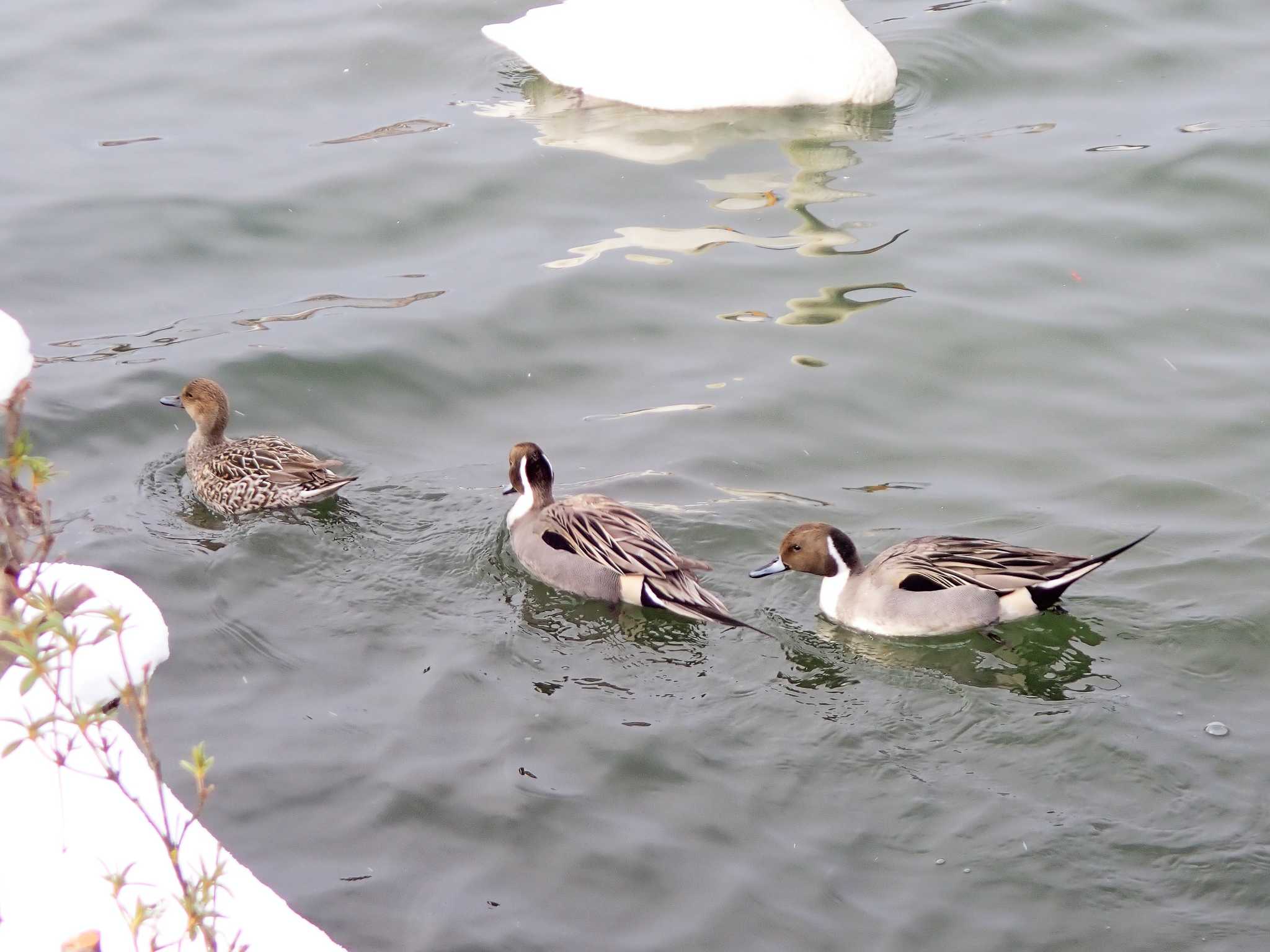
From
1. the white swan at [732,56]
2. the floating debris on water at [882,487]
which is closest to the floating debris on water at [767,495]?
the floating debris on water at [882,487]

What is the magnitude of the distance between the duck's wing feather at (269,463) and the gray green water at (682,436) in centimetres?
22

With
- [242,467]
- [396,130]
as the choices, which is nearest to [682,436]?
[242,467]

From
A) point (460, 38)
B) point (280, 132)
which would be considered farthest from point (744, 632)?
point (460, 38)

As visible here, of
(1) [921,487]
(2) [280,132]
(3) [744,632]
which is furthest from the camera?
(2) [280,132]

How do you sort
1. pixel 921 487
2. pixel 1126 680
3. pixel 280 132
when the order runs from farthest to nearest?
pixel 280 132
pixel 921 487
pixel 1126 680

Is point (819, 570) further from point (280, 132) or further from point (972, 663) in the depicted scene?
point (280, 132)

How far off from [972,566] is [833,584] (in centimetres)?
69

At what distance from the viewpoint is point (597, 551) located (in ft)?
23.6

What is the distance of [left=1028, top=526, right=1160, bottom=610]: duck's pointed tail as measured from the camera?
21.9 ft

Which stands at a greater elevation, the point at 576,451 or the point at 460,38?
the point at 460,38

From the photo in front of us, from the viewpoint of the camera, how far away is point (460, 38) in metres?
14.0

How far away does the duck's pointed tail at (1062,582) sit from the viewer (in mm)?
6672

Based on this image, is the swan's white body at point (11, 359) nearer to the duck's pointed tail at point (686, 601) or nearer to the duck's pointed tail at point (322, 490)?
the duck's pointed tail at point (322, 490)

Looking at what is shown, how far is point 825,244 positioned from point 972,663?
4.42 meters
